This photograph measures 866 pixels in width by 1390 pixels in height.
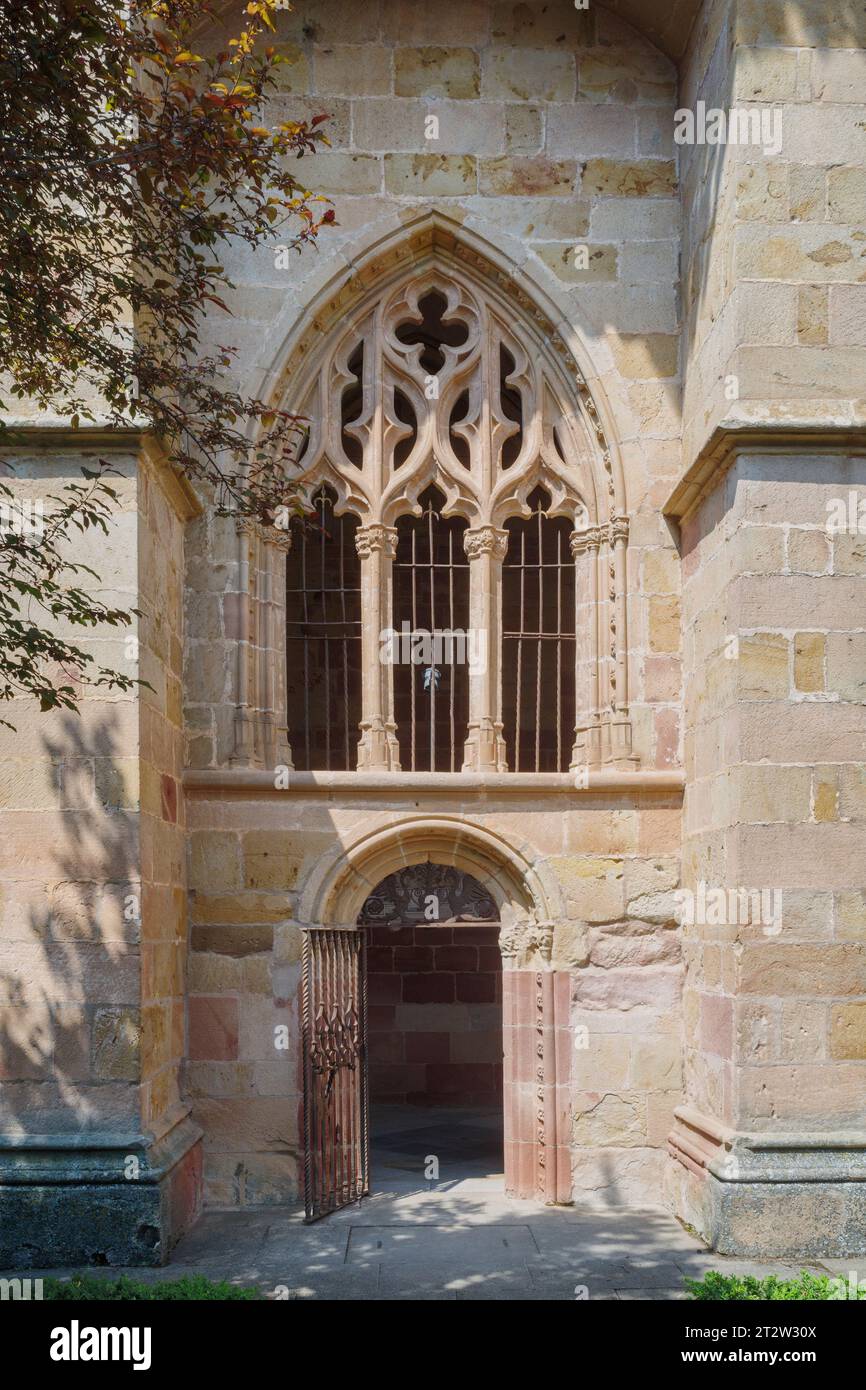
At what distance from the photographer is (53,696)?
4.88 meters

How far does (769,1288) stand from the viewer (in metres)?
5.63

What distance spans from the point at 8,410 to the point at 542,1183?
5.13m

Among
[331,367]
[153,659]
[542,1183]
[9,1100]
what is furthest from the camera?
[331,367]

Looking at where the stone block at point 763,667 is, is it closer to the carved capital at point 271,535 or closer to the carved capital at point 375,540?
the carved capital at point 375,540

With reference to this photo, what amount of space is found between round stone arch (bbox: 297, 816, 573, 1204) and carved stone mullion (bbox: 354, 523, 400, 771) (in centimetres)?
47

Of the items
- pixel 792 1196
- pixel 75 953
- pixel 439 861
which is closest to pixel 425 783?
pixel 439 861

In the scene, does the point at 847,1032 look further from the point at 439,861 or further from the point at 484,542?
the point at 484,542

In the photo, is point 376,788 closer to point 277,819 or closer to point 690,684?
point 277,819

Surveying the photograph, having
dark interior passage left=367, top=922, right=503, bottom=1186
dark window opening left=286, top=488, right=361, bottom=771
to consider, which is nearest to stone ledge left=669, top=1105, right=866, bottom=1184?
dark interior passage left=367, top=922, right=503, bottom=1186

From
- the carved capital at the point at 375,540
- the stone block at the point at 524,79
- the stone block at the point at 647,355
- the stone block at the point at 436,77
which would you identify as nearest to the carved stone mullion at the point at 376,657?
the carved capital at the point at 375,540

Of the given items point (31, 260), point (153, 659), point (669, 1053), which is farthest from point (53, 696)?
point (669, 1053)

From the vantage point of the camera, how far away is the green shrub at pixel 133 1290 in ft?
18.5

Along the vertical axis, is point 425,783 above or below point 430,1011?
above

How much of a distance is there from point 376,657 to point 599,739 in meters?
1.42
